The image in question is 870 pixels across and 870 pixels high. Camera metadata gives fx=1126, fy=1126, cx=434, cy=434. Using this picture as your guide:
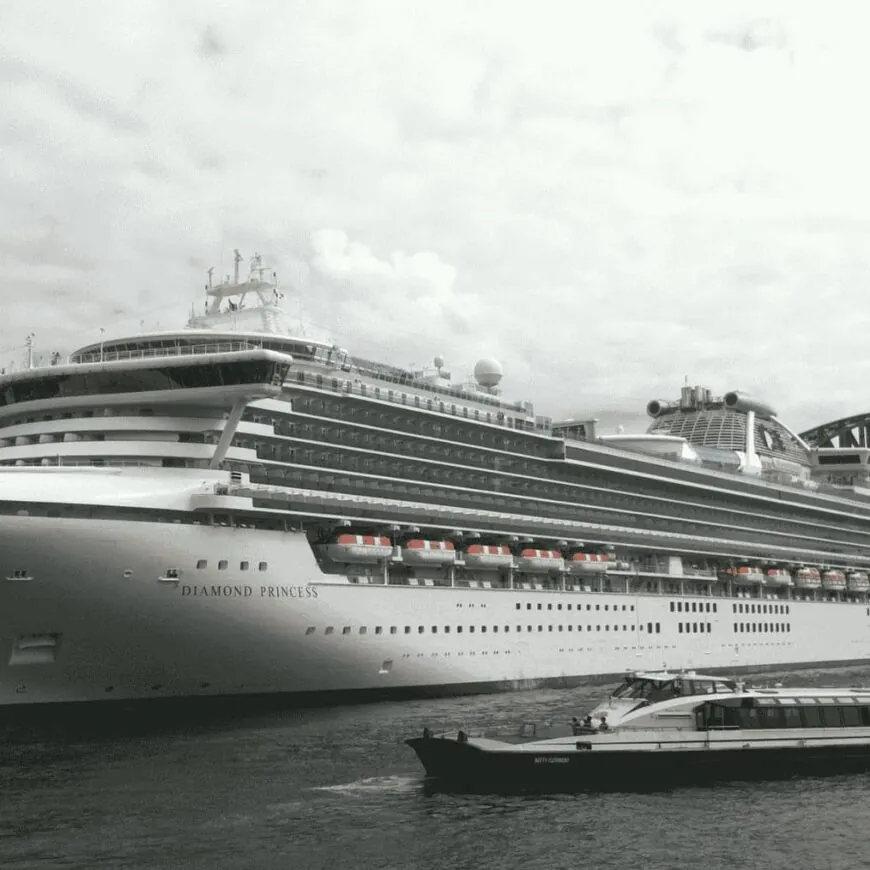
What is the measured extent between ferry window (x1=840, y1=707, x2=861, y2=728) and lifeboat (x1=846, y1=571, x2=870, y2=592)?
4539 centimetres

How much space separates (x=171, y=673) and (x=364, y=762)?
8.84m

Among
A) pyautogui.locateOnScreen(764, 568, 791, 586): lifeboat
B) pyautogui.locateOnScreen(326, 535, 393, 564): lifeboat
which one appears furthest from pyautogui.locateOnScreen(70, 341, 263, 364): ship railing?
pyautogui.locateOnScreen(764, 568, 791, 586): lifeboat

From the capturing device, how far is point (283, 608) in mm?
36531

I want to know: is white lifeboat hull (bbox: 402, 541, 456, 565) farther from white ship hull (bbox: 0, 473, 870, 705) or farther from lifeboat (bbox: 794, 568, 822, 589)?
lifeboat (bbox: 794, 568, 822, 589)

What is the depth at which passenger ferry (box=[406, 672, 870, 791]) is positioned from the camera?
26.8m

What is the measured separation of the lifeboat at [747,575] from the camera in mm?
63000

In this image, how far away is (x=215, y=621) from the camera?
1375 inches

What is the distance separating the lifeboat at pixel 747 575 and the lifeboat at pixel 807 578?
5.19 meters

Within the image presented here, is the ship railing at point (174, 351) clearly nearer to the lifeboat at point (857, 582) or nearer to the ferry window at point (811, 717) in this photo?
the ferry window at point (811, 717)

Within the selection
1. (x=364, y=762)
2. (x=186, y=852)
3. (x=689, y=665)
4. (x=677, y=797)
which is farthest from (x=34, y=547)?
(x=689, y=665)

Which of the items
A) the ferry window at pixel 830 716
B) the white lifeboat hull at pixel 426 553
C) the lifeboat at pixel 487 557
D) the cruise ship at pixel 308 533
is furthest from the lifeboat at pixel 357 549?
the ferry window at pixel 830 716

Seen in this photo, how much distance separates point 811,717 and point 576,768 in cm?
777

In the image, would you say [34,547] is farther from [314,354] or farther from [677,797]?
[677,797]

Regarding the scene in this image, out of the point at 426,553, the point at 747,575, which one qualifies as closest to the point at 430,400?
the point at 426,553
